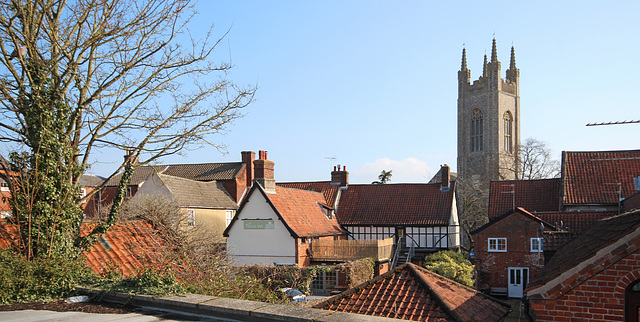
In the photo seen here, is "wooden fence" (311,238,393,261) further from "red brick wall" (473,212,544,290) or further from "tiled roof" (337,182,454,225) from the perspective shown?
"red brick wall" (473,212,544,290)

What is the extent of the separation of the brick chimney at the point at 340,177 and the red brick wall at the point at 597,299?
102ft

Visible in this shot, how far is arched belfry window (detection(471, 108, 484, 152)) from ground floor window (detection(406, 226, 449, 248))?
4304cm

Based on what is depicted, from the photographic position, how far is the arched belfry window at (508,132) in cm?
7382

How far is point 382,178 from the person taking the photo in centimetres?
5666

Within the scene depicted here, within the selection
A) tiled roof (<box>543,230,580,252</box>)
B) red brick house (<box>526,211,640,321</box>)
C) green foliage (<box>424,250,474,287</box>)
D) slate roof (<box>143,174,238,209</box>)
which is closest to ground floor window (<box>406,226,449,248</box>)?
green foliage (<box>424,250,474,287</box>)

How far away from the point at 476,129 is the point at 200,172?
45.6 m

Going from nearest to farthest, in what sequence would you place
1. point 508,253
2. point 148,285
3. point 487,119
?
point 148,285 < point 508,253 < point 487,119

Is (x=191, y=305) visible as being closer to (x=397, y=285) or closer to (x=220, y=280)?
(x=220, y=280)

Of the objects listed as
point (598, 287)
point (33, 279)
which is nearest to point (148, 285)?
point (33, 279)

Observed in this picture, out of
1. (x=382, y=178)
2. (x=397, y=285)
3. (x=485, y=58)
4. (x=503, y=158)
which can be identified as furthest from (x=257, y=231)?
(x=485, y=58)

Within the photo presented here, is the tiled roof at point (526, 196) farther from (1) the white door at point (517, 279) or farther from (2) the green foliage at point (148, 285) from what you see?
(2) the green foliage at point (148, 285)

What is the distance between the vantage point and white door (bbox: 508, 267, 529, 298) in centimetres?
2980

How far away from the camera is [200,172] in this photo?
4522 centimetres

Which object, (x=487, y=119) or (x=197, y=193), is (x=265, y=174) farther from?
(x=487, y=119)
